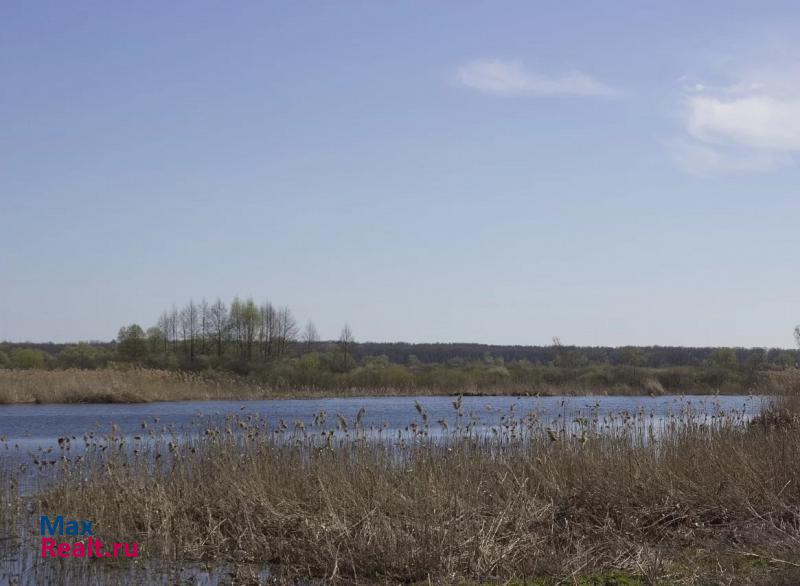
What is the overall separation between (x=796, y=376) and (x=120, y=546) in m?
14.3

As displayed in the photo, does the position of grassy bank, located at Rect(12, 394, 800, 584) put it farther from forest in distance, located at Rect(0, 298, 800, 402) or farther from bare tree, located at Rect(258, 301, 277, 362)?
bare tree, located at Rect(258, 301, 277, 362)

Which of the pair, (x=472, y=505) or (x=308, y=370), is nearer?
(x=472, y=505)

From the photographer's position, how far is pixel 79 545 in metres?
9.02

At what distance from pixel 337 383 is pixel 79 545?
3522 cm

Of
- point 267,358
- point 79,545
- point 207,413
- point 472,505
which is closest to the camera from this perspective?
point 79,545

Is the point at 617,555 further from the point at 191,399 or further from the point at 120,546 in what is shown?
the point at 191,399

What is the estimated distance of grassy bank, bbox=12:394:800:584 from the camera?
751cm

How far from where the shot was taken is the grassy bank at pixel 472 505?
751 cm

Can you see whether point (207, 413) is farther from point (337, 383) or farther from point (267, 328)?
point (267, 328)

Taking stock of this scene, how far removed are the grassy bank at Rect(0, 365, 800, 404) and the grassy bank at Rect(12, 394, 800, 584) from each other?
77.3 ft

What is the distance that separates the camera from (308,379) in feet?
148

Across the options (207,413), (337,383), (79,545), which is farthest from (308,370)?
(79,545)

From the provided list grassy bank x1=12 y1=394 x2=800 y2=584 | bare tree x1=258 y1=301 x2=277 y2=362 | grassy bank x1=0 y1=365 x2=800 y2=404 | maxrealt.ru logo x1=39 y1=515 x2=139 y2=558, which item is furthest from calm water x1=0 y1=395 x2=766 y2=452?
bare tree x1=258 y1=301 x2=277 y2=362

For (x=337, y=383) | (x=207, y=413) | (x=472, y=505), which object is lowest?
(x=207, y=413)
